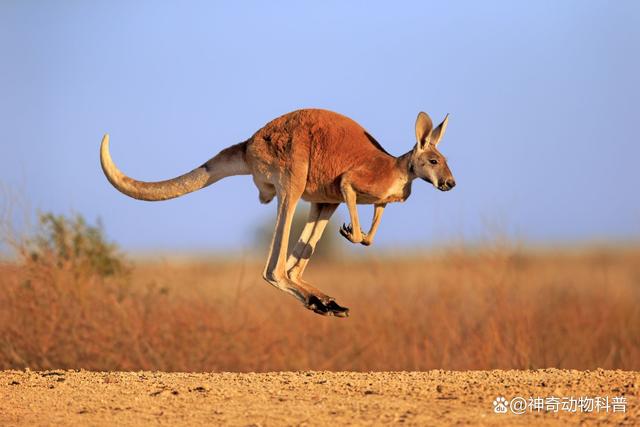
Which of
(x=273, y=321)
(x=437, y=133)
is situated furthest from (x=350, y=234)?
(x=273, y=321)

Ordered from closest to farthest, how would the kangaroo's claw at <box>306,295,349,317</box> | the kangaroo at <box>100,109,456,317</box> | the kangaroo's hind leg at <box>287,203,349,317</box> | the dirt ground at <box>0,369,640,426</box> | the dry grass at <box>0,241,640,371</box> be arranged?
the dirt ground at <box>0,369,640,426</box> → the kangaroo's claw at <box>306,295,349,317</box> → the kangaroo at <box>100,109,456,317</box> → the kangaroo's hind leg at <box>287,203,349,317</box> → the dry grass at <box>0,241,640,371</box>

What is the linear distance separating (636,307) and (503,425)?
10.0 meters

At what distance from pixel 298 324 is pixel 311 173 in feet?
19.3

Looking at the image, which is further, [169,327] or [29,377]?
[169,327]

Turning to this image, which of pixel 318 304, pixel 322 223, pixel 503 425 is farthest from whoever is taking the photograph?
pixel 322 223

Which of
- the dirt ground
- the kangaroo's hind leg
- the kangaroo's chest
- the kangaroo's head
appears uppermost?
the kangaroo's head

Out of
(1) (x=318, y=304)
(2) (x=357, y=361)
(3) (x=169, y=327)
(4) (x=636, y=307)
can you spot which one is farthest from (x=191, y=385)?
(4) (x=636, y=307)

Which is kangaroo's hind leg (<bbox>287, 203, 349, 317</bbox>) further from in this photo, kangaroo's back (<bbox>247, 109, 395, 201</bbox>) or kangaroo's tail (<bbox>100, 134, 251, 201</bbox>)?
kangaroo's tail (<bbox>100, 134, 251, 201</bbox>)

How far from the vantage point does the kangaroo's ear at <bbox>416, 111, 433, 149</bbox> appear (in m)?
9.06

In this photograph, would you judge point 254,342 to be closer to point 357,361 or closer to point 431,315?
point 357,361

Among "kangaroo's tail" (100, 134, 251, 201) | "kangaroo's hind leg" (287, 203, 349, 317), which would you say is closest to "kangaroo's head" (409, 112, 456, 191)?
"kangaroo's hind leg" (287, 203, 349, 317)

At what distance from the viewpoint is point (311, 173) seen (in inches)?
365

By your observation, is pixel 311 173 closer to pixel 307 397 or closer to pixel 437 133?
pixel 437 133

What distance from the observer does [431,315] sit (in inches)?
586
